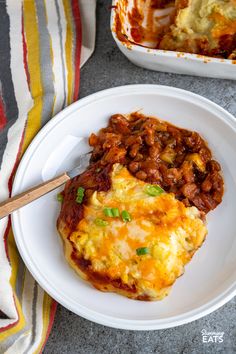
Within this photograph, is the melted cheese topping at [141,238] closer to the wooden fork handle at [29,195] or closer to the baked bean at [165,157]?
the baked bean at [165,157]

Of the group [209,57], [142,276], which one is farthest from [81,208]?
[209,57]

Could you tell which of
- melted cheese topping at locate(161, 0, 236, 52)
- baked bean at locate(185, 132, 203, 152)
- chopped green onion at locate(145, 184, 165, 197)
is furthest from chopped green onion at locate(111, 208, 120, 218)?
melted cheese topping at locate(161, 0, 236, 52)

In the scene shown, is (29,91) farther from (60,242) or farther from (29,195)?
(60,242)

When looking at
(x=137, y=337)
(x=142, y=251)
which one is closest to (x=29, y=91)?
(x=142, y=251)

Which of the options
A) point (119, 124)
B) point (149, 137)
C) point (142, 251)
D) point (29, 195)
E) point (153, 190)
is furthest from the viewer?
point (119, 124)

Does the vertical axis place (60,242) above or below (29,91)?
below

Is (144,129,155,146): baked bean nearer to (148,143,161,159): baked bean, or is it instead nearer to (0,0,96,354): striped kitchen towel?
(148,143,161,159): baked bean
